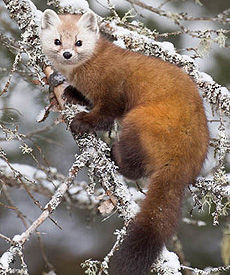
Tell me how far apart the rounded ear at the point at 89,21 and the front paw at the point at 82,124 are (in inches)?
28.0

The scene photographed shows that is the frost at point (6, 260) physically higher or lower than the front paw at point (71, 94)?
lower

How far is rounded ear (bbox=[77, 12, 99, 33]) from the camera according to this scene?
5.21m

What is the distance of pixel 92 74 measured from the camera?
5.27m

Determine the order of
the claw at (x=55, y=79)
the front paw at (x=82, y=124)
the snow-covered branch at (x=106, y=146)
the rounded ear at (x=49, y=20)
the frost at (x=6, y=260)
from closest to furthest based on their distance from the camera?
1. the frost at (x=6, y=260)
2. the snow-covered branch at (x=106, y=146)
3. the front paw at (x=82, y=124)
4. the rounded ear at (x=49, y=20)
5. the claw at (x=55, y=79)

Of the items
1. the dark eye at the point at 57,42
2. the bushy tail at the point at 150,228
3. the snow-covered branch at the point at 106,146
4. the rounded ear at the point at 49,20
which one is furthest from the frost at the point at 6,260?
the rounded ear at the point at 49,20

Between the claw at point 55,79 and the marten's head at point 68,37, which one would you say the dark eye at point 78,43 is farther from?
the claw at point 55,79

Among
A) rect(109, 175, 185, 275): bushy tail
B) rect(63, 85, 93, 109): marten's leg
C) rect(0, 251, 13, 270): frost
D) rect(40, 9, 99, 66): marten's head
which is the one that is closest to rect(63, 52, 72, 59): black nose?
rect(40, 9, 99, 66): marten's head

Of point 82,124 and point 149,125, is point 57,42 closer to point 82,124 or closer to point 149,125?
point 82,124

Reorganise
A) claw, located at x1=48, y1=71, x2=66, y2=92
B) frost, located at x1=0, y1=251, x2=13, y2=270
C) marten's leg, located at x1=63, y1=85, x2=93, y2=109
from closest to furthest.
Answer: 1. frost, located at x1=0, y1=251, x2=13, y2=270
2. marten's leg, located at x1=63, y1=85, x2=93, y2=109
3. claw, located at x1=48, y1=71, x2=66, y2=92

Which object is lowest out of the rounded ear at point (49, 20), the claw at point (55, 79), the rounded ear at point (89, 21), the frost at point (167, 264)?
the frost at point (167, 264)

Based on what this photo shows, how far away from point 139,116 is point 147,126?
11cm

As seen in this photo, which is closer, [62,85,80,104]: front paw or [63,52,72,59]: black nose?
[63,52,72,59]: black nose

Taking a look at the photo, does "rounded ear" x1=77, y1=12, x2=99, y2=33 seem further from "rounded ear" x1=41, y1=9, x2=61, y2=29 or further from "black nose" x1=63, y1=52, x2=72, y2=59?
"black nose" x1=63, y1=52, x2=72, y2=59

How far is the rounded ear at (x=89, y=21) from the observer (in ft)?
17.1
